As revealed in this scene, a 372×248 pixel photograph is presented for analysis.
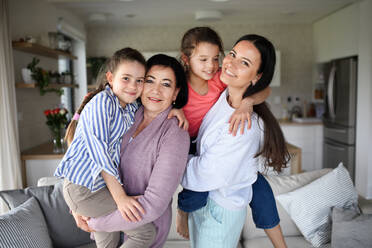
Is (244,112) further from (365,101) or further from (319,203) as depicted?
(365,101)

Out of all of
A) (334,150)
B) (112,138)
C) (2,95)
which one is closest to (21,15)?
(2,95)

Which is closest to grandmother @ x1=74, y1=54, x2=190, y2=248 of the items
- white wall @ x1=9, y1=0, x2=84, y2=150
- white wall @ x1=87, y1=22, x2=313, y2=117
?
white wall @ x1=9, y1=0, x2=84, y2=150

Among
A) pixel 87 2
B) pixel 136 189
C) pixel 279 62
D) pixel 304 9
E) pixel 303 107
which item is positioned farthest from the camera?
pixel 303 107

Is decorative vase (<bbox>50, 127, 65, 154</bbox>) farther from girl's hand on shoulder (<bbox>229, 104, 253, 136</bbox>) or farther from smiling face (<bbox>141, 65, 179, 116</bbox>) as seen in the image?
girl's hand on shoulder (<bbox>229, 104, 253, 136</bbox>)

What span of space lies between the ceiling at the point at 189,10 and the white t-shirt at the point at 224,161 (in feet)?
11.4

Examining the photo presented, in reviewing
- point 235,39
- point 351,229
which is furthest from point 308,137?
point 351,229

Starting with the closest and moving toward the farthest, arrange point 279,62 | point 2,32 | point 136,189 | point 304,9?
point 136,189 → point 2,32 → point 304,9 → point 279,62

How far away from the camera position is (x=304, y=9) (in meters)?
4.89

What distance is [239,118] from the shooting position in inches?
45.2

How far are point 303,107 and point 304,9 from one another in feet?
6.35

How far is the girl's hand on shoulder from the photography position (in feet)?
3.73

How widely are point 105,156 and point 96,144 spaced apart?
0.05 m

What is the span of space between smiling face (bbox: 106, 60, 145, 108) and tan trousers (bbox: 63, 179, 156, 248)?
36 centimetres

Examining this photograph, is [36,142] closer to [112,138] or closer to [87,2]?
[87,2]
